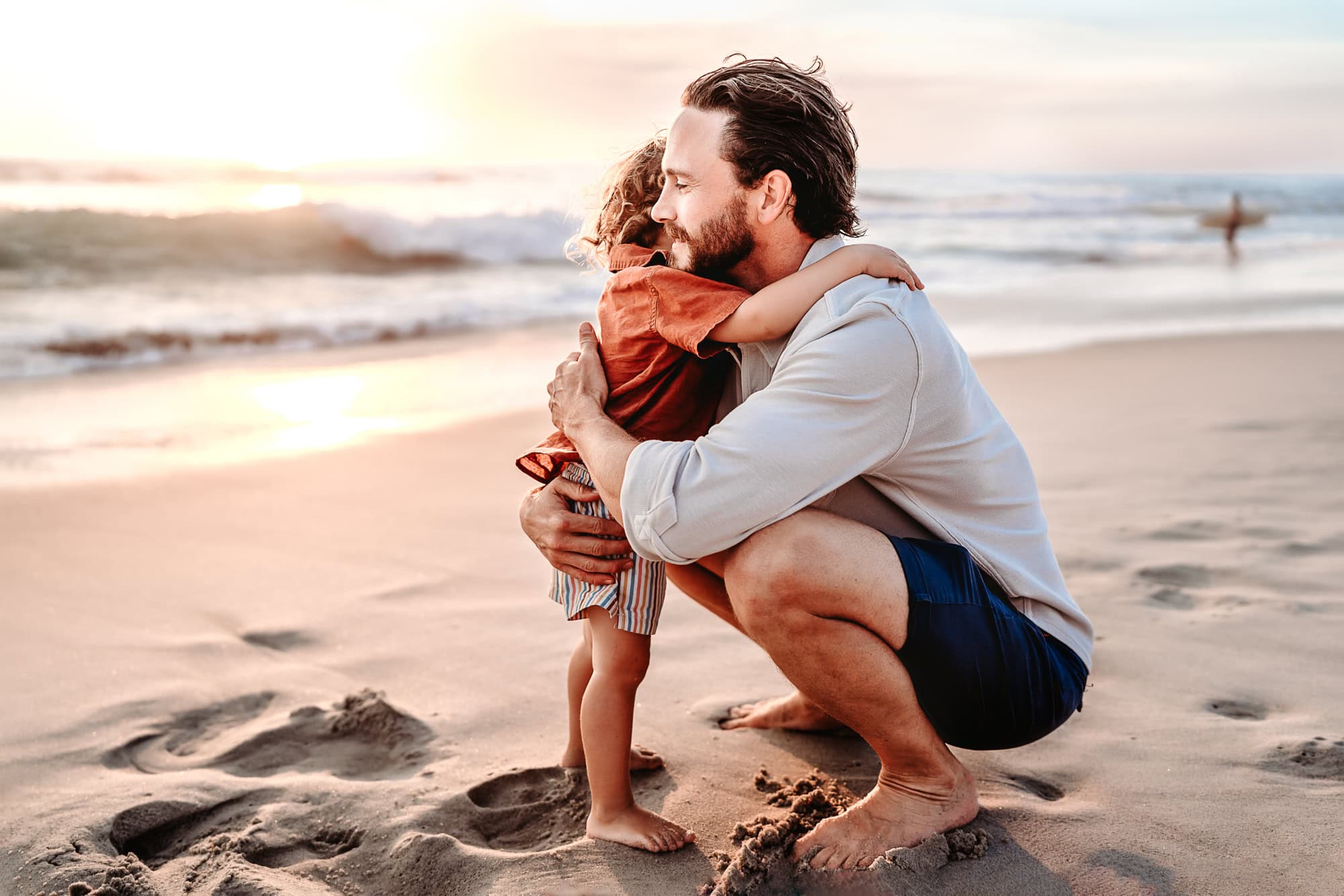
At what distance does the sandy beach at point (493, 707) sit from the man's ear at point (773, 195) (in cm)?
124

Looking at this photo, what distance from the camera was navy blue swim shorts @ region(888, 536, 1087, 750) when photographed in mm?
2135

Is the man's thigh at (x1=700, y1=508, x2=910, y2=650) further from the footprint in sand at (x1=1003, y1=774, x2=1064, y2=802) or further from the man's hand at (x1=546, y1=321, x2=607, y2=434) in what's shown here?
the footprint in sand at (x1=1003, y1=774, x2=1064, y2=802)

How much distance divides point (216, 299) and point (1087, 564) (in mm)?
9174

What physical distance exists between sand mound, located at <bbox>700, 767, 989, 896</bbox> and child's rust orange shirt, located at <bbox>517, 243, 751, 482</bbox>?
2.79ft

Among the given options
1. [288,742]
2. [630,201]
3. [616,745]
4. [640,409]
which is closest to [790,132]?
[630,201]

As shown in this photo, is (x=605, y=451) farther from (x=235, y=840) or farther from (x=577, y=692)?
(x=235, y=840)

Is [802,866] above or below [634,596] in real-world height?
below

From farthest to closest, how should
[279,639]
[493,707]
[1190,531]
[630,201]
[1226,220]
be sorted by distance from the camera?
[1226,220]
[1190,531]
[279,639]
[493,707]
[630,201]

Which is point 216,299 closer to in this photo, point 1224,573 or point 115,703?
point 115,703

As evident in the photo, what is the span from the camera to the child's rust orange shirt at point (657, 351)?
7.53ft

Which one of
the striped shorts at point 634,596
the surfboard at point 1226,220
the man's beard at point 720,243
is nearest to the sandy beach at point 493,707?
the striped shorts at point 634,596

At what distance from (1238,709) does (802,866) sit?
134 centimetres

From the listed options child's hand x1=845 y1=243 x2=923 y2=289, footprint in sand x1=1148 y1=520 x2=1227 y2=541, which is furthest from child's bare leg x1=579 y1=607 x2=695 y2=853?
footprint in sand x1=1148 y1=520 x2=1227 y2=541

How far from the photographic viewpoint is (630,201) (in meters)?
2.78
